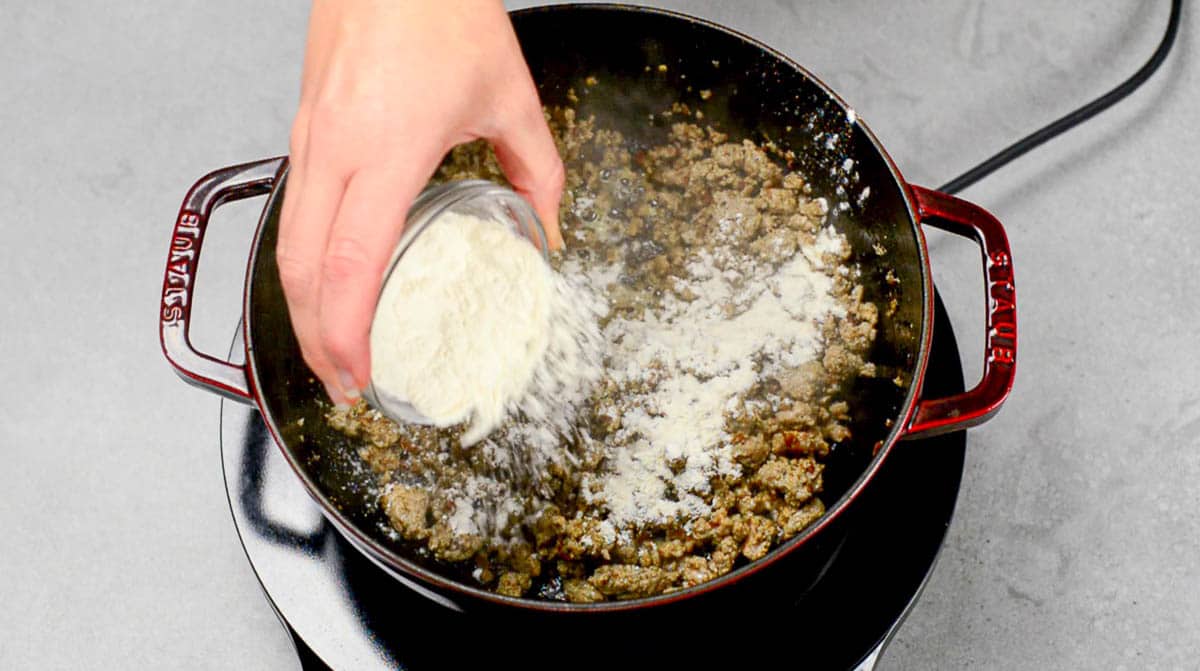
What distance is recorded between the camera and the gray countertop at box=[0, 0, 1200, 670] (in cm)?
76

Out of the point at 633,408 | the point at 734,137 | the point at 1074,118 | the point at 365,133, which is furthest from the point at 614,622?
the point at 1074,118

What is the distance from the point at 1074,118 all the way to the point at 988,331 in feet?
1.28

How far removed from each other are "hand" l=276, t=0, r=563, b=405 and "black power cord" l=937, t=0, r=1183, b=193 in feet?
1.54

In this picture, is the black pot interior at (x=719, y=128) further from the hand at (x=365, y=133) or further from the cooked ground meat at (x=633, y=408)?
the hand at (x=365, y=133)

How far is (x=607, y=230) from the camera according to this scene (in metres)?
0.82

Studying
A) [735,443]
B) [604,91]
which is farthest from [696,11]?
[735,443]

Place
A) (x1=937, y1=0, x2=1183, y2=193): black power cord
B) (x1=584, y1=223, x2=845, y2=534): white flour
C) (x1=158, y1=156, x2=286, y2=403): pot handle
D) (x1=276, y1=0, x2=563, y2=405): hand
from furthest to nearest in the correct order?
(x1=937, y1=0, x2=1183, y2=193): black power cord → (x1=584, y1=223, x2=845, y2=534): white flour → (x1=158, y1=156, x2=286, y2=403): pot handle → (x1=276, y1=0, x2=563, y2=405): hand

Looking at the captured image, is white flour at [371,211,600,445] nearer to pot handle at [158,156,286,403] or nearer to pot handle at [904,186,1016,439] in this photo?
pot handle at [158,156,286,403]

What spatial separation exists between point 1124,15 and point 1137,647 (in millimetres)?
587

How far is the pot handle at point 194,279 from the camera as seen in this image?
61 centimetres

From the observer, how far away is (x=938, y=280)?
2.85 ft

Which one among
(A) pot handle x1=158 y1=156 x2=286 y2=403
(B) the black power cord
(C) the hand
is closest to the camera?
(C) the hand

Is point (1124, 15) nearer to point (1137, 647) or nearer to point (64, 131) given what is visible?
point (1137, 647)

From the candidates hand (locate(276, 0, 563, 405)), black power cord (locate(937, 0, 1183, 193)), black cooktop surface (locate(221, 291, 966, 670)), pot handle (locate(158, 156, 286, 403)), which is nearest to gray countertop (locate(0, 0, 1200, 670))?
black power cord (locate(937, 0, 1183, 193))
